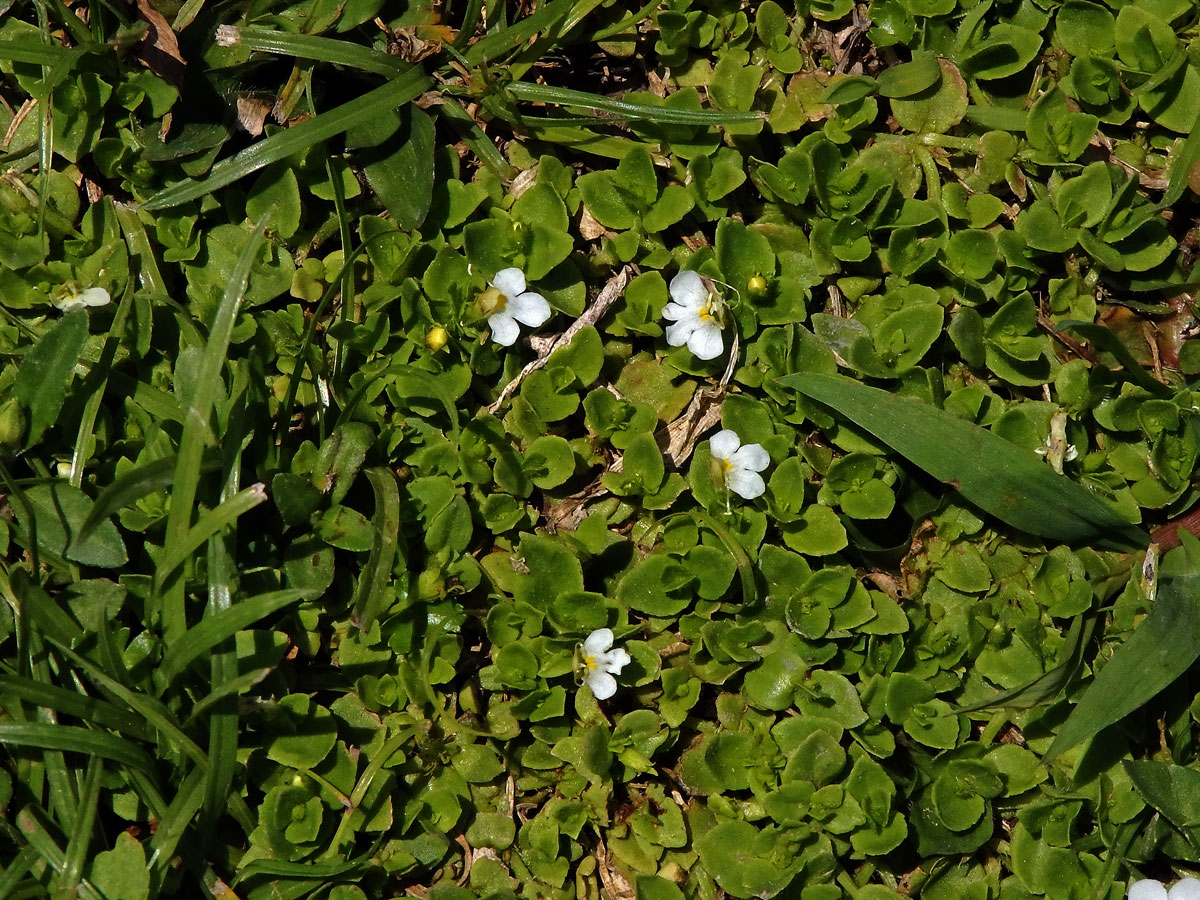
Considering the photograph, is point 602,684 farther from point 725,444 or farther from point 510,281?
point 510,281

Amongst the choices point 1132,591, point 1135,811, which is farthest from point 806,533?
point 1135,811

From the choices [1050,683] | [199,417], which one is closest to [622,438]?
[199,417]

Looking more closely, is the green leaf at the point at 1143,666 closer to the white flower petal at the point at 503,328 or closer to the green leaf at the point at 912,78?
the green leaf at the point at 912,78

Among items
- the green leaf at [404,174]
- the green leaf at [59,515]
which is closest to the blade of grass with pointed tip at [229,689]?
the green leaf at [59,515]

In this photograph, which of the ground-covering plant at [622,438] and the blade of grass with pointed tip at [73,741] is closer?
the blade of grass with pointed tip at [73,741]

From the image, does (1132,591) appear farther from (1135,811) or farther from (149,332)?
(149,332)

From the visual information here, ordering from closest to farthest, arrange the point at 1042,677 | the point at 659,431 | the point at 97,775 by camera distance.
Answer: the point at 97,775
the point at 1042,677
the point at 659,431
